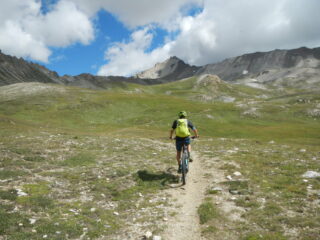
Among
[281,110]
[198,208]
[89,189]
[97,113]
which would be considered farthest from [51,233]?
[281,110]

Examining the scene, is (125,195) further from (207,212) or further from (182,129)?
(182,129)

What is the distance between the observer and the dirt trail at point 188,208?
10398 mm

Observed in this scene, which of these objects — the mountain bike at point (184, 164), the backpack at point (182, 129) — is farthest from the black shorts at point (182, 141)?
the backpack at point (182, 129)

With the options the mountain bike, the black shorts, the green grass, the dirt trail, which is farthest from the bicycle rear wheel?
the green grass

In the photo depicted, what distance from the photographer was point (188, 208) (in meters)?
13.0

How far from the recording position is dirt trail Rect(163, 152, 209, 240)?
10.4 metres

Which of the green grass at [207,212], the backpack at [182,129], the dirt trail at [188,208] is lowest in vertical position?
the dirt trail at [188,208]

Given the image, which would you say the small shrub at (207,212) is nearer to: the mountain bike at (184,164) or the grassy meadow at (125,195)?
the grassy meadow at (125,195)

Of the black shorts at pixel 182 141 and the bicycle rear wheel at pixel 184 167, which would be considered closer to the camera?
the bicycle rear wheel at pixel 184 167

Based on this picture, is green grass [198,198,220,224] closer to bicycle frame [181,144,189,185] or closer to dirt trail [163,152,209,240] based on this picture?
dirt trail [163,152,209,240]

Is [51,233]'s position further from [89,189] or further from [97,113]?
[97,113]

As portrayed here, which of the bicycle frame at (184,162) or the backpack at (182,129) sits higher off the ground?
the backpack at (182,129)

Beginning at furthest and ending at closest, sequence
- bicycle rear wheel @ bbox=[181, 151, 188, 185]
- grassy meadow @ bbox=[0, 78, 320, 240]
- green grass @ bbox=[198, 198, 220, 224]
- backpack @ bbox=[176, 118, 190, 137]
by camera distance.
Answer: backpack @ bbox=[176, 118, 190, 137] < bicycle rear wheel @ bbox=[181, 151, 188, 185] < green grass @ bbox=[198, 198, 220, 224] < grassy meadow @ bbox=[0, 78, 320, 240]

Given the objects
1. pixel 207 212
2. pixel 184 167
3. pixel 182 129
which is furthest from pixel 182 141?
pixel 207 212
